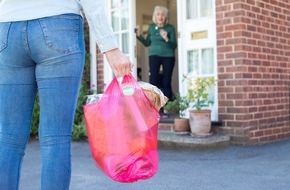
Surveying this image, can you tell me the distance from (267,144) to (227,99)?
2.68ft

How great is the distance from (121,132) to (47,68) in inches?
18.2

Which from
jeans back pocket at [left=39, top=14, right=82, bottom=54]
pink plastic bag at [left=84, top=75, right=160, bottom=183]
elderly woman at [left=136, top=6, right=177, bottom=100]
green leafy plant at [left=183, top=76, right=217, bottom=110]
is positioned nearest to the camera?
jeans back pocket at [left=39, top=14, right=82, bottom=54]

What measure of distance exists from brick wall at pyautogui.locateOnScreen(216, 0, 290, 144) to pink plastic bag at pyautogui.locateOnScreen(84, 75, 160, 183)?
372 centimetres

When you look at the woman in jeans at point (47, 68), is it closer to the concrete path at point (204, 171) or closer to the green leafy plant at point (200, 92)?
the concrete path at point (204, 171)

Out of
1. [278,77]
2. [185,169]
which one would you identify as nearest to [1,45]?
[185,169]

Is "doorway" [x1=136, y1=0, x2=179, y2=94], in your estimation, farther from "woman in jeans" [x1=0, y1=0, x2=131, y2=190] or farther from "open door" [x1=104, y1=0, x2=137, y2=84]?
"woman in jeans" [x1=0, y1=0, x2=131, y2=190]

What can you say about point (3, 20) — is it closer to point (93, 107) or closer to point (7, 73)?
point (7, 73)

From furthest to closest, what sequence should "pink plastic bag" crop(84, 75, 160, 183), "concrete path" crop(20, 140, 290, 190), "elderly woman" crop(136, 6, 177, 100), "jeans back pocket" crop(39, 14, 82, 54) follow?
"elderly woman" crop(136, 6, 177, 100) < "concrete path" crop(20, 140, 290, 190) < "pink plastic bag" crop(84, 75, 160, 183) < "jeans back pocket" crop(39, 14, 82, 54)

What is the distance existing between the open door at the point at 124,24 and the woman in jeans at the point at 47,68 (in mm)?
5376

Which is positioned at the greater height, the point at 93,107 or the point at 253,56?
the point at 253,56

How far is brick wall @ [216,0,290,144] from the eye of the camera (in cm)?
571

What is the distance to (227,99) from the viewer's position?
19.0 feet

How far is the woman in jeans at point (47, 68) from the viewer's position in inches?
75.4

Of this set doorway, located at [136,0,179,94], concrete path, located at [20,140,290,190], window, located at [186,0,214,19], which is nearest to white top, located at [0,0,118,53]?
concrete path, located at [20,140,290,190]
